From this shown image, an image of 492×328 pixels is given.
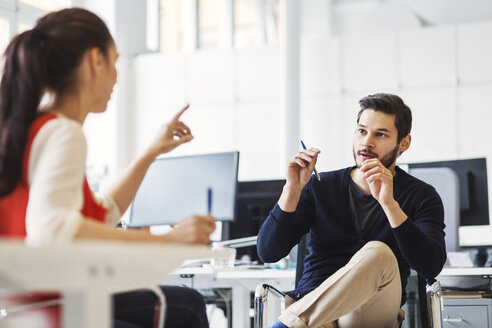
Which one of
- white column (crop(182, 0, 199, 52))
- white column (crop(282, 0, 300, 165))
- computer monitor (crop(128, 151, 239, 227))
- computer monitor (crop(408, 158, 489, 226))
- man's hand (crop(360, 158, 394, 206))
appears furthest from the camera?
white column (crop(182, 0, 199, 52))

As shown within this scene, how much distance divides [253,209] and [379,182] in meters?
1.22

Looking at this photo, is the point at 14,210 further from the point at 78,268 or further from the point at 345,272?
the point at 345,272

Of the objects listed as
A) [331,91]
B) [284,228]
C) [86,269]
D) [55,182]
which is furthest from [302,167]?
[331,91]

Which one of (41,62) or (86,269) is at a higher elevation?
(41,62)

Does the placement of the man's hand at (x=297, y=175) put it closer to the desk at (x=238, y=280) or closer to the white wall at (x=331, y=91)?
the desk at (x=238, y=280)

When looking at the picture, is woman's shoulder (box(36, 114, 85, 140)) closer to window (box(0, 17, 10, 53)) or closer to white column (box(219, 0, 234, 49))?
window (box(0, 17, 10, 53))

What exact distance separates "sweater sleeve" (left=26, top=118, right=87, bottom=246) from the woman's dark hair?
6cm

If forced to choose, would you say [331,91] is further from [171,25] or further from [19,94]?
[19,94]

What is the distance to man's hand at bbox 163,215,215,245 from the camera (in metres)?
1.24

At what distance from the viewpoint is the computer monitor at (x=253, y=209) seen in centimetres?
321

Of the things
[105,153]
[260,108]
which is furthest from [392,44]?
[105,153]

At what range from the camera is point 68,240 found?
43.1 inches

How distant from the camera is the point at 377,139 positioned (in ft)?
7.77

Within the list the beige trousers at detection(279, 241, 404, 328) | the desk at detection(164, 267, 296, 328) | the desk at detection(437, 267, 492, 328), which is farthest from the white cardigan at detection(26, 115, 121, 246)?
the desk at detection(437, 267, 492, 328)
